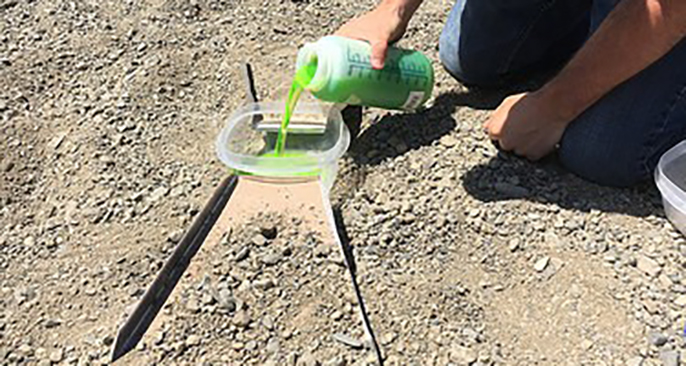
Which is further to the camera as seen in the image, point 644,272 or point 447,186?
point 447,186

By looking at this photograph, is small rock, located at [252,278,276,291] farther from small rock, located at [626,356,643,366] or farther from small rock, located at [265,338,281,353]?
small rock, located at [626,356,643,366]

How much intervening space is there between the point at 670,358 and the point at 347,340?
592 mm

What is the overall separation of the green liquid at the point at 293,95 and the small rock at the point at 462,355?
2.23 feet

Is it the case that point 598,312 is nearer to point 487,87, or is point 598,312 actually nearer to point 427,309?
point 427,309

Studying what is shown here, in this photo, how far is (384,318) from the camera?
143 cm

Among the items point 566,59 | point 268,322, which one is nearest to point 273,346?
point 268,322

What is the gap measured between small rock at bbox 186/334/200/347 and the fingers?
74 cm

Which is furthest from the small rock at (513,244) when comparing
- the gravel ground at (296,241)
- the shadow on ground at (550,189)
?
the shadow on ground at (550,189)

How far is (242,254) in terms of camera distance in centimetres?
150

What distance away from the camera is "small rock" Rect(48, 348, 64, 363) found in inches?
54.3

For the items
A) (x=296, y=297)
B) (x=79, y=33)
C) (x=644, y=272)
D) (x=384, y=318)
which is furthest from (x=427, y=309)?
(x=79, y=33)

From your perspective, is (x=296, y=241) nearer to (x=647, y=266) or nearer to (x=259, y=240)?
(x=259, y=240)

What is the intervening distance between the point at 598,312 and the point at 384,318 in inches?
16.4

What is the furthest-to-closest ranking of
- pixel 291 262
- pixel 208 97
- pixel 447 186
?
pixel 208 97 → pixel 447 186 → pixel 291 262
